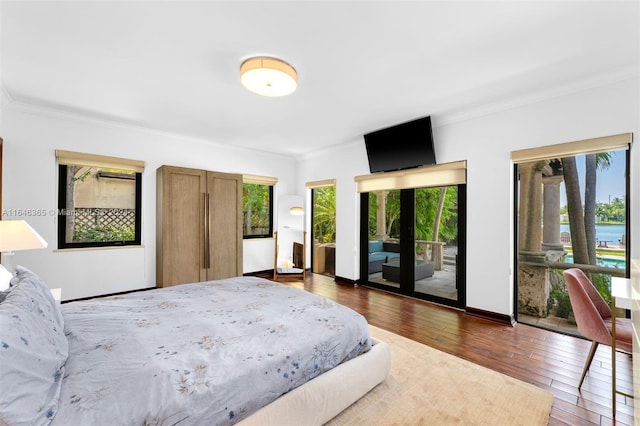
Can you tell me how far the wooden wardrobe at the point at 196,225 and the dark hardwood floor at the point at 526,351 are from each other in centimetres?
220

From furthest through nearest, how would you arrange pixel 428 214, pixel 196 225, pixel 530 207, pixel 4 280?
pixel 196 225
pixel 428 214
pixel 530 207
pixel 4 280

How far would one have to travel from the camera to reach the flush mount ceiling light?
2332 mm

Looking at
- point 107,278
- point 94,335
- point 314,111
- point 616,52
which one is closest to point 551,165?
point 616,52


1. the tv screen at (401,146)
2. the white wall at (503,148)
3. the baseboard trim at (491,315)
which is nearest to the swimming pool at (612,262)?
the white wall at (503,148)

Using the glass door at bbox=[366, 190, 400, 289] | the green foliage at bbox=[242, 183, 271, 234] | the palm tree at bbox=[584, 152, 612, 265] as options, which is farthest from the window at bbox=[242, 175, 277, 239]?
the palm tree at bbox=[584, 152, 612, 265]

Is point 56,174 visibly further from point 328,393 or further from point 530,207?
point 530,207

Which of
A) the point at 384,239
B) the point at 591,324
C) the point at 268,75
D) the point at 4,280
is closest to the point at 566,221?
the point at 591,324

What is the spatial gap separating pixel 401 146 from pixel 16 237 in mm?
4318

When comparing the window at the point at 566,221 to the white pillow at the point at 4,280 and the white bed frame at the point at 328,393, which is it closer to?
the white bed frame at the point at 328,393

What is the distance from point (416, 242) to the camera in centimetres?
425

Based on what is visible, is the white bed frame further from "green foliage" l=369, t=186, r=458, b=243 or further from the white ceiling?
"green foliage" l=369, t=186, r=458, b=243

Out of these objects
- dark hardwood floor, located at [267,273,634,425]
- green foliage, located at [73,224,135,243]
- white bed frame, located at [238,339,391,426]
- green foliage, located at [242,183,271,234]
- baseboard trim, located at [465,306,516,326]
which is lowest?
dark hardwood floor, located at [267,273,634,425]

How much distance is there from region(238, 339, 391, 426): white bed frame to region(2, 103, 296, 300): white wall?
151 inches

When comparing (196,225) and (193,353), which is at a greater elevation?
(196,225)
